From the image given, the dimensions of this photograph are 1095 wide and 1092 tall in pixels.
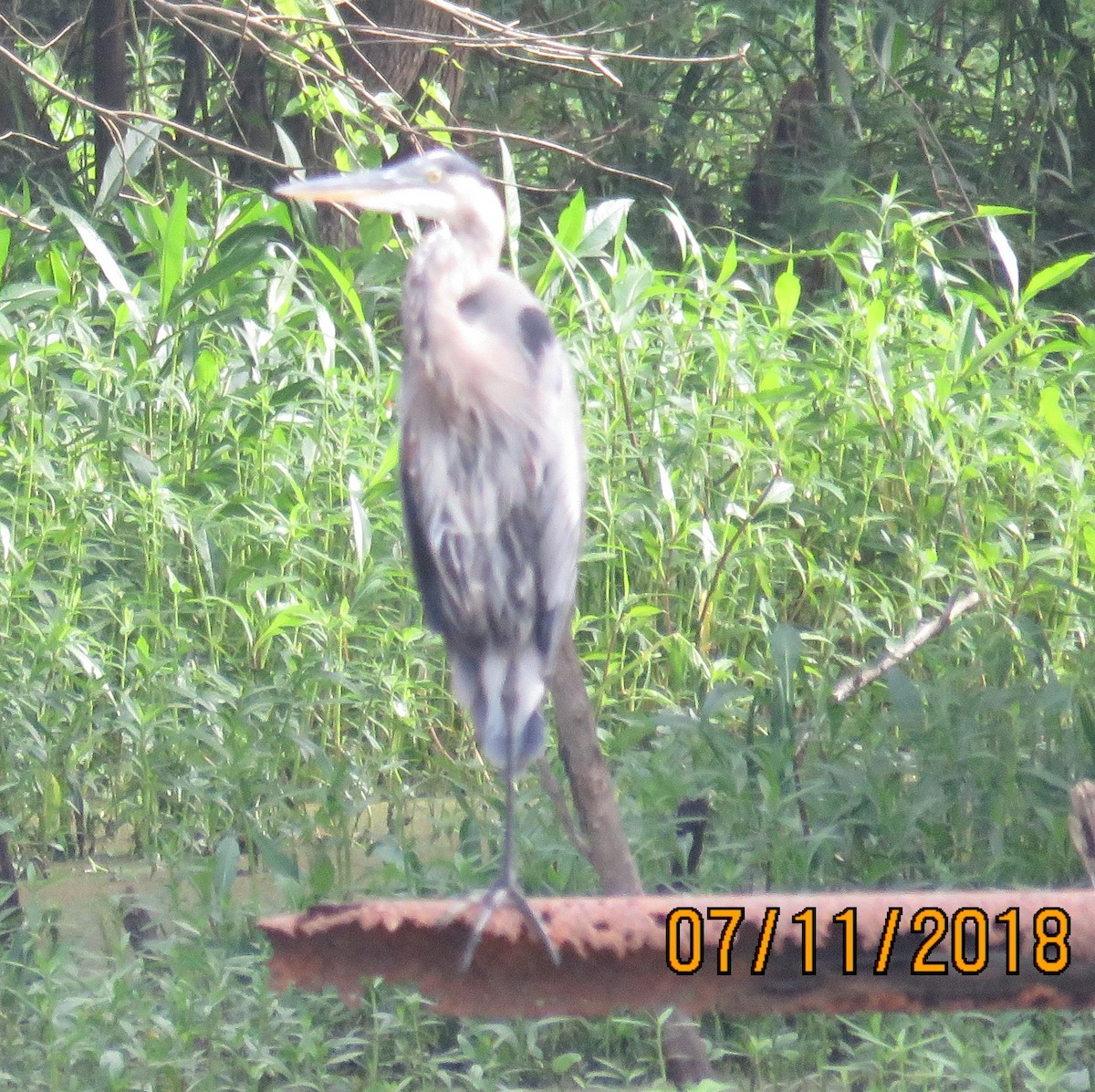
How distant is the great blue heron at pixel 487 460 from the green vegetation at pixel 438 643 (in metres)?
0.91

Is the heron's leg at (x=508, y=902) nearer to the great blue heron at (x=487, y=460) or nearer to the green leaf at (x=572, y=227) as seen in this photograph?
the great blue heron at (x=487, y=460)

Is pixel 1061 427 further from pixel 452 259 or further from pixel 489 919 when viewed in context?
pixel 489 919

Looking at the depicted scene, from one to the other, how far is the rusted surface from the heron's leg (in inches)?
0.4

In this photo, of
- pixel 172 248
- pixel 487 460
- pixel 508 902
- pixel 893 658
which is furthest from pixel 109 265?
pixel 508 902

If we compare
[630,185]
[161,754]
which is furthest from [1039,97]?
[161,754]

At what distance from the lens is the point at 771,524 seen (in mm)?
4395

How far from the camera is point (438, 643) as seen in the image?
4.22 metres

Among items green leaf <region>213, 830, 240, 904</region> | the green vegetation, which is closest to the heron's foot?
the green vegetation

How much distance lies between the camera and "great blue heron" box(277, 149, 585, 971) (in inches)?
87.3

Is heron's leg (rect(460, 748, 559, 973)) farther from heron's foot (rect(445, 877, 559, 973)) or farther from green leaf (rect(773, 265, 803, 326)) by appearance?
green leaf (rect(773, 265, 803, 326))

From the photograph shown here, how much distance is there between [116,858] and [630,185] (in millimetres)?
4145

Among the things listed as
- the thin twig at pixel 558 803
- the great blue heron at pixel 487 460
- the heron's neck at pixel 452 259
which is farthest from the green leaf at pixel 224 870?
the heron's neck at pixel 452 259

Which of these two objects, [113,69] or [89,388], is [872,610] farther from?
[113,69]

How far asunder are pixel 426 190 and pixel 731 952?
1.08 m
